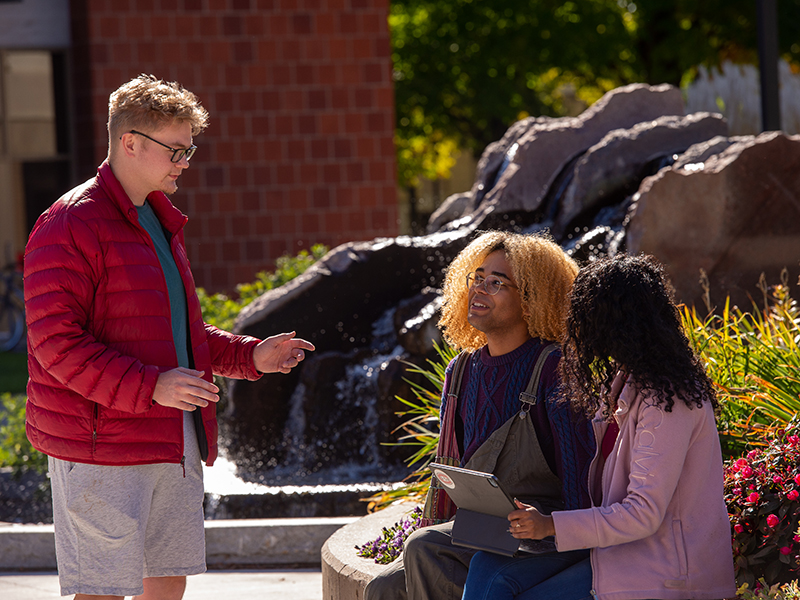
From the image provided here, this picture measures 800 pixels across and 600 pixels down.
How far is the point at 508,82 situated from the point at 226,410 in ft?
51.4

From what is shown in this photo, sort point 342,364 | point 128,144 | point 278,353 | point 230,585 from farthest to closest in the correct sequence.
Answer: point 342,364
point 230,585
point 278,353
point 128,144

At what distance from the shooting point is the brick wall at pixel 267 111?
46.9ft

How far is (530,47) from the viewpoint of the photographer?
22.4m

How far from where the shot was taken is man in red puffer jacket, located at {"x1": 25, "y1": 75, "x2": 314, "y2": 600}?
9.79 ft

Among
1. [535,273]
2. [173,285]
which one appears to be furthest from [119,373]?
[535,273]

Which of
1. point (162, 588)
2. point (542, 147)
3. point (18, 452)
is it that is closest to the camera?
point (162, 588)

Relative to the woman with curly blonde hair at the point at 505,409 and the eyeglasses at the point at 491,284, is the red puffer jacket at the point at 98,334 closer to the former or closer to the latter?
the woman with curly blonde hair at the point at 505,409

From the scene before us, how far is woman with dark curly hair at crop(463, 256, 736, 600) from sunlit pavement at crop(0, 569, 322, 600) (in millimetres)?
2244

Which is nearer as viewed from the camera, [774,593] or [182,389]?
[774,593]

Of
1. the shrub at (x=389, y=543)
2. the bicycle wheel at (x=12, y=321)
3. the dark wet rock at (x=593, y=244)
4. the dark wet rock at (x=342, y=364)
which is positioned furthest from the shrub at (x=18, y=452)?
→ the bicycle wheel at (x=12, y=321)

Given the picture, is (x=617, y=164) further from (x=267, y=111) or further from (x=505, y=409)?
(x=267, y=111)

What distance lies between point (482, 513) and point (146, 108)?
1.49 metres

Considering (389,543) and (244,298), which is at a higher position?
(244,298)

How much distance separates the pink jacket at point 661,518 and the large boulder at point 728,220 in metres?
3.92
